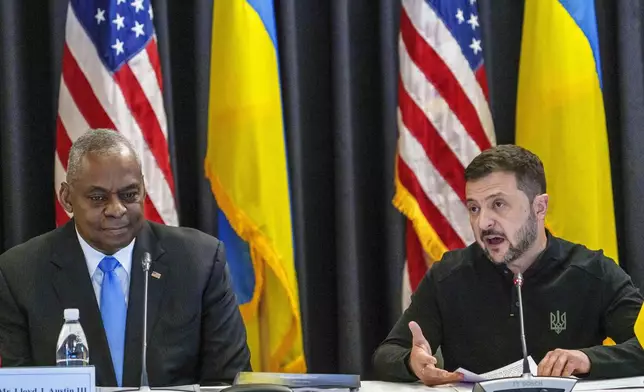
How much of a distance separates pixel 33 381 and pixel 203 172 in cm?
227

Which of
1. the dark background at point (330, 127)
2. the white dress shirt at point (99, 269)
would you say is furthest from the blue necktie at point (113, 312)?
the dark background at point (330, 127)

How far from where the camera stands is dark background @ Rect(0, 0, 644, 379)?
4.64 metres

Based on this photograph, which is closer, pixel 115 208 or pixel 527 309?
pixel 115 208

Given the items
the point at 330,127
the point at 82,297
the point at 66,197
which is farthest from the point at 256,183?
the point at 82,297

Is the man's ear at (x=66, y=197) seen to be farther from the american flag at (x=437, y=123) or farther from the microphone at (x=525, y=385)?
the microphone at (x=525, y=385)

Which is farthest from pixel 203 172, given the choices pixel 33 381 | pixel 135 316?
pixel 33 381

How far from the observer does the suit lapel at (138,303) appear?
3.43 m

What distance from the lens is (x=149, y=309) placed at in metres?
3.51

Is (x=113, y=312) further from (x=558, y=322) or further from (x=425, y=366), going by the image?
(x=558, y=322)

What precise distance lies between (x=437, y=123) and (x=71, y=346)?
6.67ft

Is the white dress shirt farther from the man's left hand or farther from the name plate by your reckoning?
the man's left hand

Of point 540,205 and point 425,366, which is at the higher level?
point 540,205

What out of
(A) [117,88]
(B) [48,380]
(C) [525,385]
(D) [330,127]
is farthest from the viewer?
(D) [330,127]

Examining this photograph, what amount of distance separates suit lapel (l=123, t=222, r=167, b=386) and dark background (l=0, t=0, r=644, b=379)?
1.07 m
